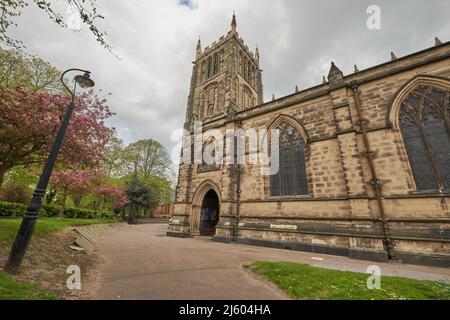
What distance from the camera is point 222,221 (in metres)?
13.7

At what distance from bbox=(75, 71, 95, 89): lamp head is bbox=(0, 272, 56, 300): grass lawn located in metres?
4.92

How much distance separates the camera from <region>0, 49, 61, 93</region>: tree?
12.4 metres

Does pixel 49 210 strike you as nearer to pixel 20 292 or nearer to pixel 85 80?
pixel 85 80

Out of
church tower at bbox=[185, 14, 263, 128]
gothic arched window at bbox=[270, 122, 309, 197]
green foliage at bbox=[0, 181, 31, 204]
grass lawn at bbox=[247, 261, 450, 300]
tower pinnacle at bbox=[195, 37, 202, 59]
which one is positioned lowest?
grass lawn at bbox=[247, 261, 450, 300]

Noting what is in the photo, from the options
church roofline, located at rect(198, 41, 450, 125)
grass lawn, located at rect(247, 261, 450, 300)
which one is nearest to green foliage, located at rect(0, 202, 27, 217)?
church roofline, located at rect(198, 41, 450, 125)

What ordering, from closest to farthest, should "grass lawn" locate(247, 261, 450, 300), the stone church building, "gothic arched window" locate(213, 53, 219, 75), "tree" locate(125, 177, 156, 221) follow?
"grass lawn" locate(247, 261, 450, 300) → the stone church building → "gothic arched window" locate(213, 53, 219, 75) → "tree" locate(125, 177, 156, 221)

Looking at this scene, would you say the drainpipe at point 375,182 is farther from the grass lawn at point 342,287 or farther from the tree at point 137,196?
the tree at point 137,196

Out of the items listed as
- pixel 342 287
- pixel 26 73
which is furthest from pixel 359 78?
pixel 26 73

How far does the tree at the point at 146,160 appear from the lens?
3216cm

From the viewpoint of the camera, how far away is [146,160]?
34.1 m

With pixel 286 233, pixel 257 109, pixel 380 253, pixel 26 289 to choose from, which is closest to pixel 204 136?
pixel 257 109

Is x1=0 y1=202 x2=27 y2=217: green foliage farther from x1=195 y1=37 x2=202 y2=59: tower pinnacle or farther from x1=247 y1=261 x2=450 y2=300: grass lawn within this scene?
x1=195 y1=37 x2=202 y2=59: tower pinnacle

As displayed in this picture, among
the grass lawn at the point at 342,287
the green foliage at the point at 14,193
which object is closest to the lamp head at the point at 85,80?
the grass lawn at the point at 342,287

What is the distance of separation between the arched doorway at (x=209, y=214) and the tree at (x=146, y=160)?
18.5 m
